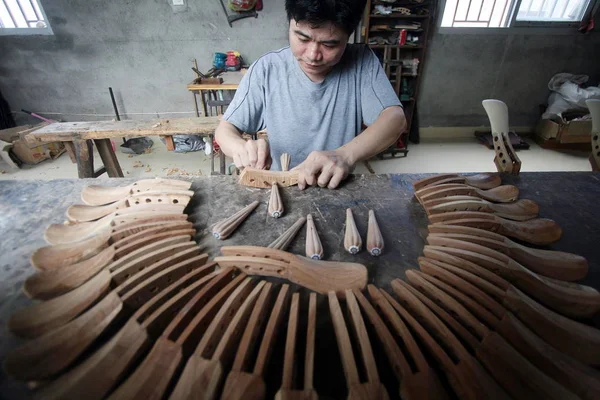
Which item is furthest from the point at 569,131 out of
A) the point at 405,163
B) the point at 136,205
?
the point at 136,205

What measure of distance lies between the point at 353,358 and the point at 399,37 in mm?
5641

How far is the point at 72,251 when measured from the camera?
3.80 feet

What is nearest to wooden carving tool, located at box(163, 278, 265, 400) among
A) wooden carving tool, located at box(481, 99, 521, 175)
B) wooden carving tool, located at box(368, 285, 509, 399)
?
wooden carving tool, located at box(368, 285, 509, 399)

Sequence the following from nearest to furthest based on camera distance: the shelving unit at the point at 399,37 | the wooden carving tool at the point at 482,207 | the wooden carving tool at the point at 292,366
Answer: the wooden carving tool at the point at 292,366 < the wooden carving tool at the point at 482,207 < the shelving unit at the point at 399,37

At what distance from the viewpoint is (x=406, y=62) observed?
531cm

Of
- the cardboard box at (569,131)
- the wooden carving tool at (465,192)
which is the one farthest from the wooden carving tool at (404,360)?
the cardboard box at (569,131)

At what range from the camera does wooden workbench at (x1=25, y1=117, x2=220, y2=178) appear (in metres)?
3.43

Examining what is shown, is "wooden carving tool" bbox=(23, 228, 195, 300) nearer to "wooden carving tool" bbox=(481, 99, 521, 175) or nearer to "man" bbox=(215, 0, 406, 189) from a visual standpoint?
"man" bbox=(215, 0, 406, 189)

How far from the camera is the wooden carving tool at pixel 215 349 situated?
73cm

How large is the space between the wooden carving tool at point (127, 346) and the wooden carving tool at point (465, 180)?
3.76 feet

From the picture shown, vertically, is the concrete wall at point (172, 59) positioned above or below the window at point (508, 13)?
below

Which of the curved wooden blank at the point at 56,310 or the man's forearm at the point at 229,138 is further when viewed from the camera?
the man's forearm at the point at 229,138

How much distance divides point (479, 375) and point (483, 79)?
6.77 meters

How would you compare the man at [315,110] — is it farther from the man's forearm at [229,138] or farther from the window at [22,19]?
the window at [22,19]
